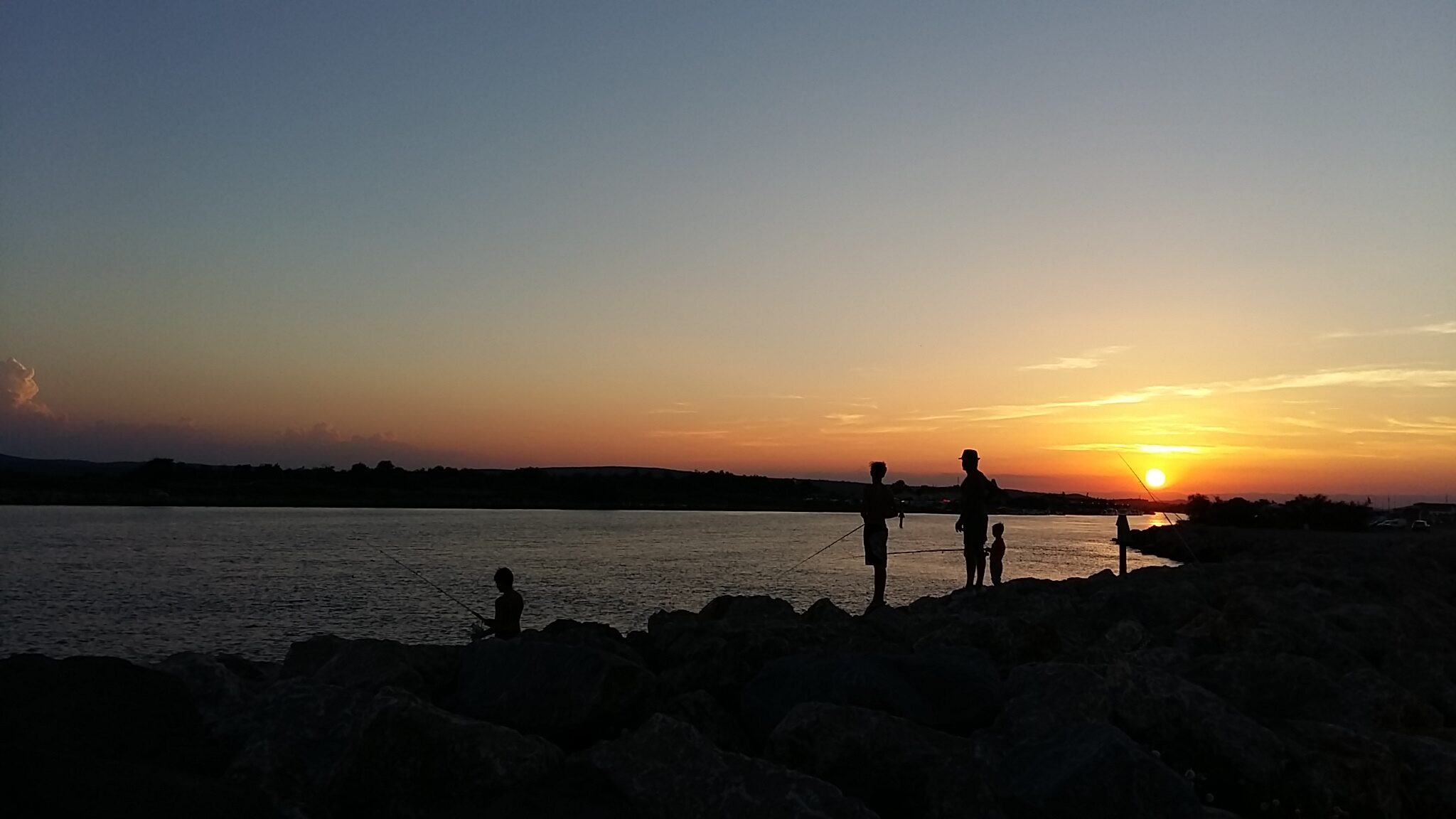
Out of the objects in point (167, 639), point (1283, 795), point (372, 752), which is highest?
point (372, 752)

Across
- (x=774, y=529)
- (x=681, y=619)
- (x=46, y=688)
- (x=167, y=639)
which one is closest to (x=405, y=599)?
(x=167, y=639)

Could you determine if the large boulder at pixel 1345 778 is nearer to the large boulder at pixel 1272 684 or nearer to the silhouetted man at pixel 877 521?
the large boulder at pixel 1272 684

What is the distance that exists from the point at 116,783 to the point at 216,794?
35cm

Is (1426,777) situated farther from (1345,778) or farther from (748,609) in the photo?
(748,609)

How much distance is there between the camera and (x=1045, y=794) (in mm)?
4613

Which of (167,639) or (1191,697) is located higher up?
(1191,697)

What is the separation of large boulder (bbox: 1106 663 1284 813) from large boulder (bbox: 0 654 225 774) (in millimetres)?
4590

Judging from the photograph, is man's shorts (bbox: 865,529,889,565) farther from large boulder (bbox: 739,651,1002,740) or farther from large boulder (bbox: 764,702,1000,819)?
large boulder (bbox: 764,702,1000,819)

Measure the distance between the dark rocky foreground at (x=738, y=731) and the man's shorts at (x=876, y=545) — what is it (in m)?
3.84

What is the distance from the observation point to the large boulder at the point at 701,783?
4238 mm

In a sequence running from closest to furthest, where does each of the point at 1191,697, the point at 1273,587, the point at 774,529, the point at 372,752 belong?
the point at 372,752 < the point at 1191,697 < the point at 1273,587 < the point at 774,529

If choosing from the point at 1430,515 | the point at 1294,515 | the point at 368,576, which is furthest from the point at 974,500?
the point at 1430,515

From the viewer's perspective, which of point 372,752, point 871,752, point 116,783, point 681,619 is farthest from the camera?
point 681,619

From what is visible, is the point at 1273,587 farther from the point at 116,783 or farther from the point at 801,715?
the point at 116,783
